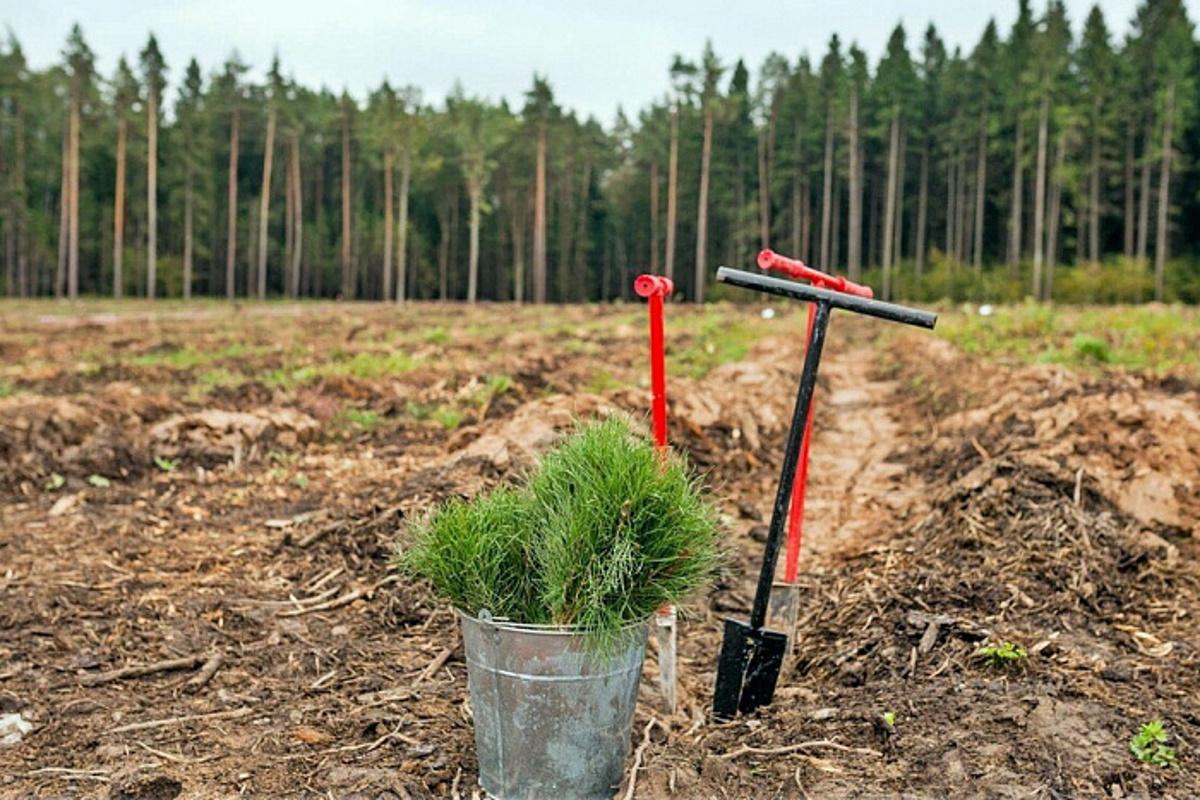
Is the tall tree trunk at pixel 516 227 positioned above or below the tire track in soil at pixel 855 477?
above

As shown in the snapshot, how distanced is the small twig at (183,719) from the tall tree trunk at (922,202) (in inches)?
2001

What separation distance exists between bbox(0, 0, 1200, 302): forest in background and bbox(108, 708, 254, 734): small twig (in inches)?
1589

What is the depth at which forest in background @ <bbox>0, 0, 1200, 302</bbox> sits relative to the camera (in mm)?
47688

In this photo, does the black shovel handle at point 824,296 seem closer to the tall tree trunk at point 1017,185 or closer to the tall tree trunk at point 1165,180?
the tall tree trunk at point 1165,180

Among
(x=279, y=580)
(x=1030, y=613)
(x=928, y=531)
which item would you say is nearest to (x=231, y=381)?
(x=279, y=580)

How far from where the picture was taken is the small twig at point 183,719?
3.57 m

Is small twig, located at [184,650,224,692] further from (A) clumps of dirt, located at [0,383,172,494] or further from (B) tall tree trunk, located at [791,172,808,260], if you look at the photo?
(B) tall tree trunk, located at [791,172,808,260]

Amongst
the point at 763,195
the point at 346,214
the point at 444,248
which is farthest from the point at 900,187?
the point at 346,214

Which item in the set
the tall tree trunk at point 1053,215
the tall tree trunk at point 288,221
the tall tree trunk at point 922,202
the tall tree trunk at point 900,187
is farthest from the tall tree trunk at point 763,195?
the tall tree trunk at point 288,221

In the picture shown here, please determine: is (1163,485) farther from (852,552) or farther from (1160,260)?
(1160,260)

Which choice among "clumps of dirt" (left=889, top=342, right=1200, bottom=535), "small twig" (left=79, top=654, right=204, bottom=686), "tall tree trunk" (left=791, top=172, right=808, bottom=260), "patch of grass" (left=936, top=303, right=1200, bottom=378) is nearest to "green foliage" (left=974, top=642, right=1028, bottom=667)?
"clumps of dirt" (left=889, top=342, right=1200, bottom=535)

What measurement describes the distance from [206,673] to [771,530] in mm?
2164

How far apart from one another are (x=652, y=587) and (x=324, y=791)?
1.09 metres

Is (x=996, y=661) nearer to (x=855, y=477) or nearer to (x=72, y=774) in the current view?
(x=72, y=774)
